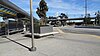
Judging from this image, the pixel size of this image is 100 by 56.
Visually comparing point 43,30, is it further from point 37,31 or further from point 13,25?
point 13,25

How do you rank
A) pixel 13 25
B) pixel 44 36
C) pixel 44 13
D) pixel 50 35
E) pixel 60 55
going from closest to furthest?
pixel 60 55 < pixel 44 36 < pixel 50 35 < pixel 13 25 < pixel 44 13

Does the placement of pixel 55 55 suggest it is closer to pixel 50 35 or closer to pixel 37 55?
pixel 37 55

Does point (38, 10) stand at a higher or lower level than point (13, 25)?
higher

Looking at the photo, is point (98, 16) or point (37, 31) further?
point (98, 16)

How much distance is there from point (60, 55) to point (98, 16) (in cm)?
6370

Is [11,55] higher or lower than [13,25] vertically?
lower

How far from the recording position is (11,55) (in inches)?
252

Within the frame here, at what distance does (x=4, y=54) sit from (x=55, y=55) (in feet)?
8.25

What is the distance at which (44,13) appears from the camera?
3797 centimetres

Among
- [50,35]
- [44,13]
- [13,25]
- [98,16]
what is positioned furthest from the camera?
[98,16]

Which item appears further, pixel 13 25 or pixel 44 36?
pixel 13 25

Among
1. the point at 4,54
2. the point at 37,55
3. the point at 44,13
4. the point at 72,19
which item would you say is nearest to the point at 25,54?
the point at 37,55

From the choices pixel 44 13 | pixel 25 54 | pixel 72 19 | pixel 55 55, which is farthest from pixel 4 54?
pixel 72 19

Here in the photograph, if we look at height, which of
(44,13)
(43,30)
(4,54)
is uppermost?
(44,13)
